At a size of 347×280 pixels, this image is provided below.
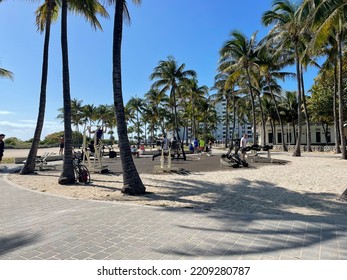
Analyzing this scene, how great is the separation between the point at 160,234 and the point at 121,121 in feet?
13.3

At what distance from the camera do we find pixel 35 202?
6.69 metres

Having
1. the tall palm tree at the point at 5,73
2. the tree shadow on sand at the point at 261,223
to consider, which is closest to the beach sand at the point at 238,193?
the tree shadow on sand at the point at 261,223

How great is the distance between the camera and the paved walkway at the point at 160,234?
140 inches

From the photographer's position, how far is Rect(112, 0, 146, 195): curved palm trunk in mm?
7609

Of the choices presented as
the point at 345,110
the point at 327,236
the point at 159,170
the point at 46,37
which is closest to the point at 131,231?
the point at 327,236

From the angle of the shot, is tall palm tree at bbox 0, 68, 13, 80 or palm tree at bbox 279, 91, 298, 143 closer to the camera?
tall palm tree at bbox 0, 68, 13, 80

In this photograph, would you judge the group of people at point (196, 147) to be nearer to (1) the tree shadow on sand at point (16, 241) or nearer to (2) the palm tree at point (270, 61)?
(2) the palm tree at point (270, 61)

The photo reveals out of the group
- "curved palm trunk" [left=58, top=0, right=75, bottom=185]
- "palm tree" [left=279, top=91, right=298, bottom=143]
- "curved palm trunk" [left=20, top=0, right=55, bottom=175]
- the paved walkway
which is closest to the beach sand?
"curved palm trunk" [left=58, top=0, right=75, bottom=185]

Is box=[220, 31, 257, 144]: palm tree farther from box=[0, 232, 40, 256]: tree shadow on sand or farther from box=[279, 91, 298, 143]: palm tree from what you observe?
box=[0, 232, 40, 256]: tree shadow on sand

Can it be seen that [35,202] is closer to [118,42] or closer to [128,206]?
[128,206]

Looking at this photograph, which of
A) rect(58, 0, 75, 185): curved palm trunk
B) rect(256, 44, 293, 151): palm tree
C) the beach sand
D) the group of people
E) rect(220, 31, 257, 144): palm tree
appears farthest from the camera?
the group of people

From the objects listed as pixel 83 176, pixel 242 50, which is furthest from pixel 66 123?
pixel 242 50

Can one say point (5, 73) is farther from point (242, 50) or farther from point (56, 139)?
point (56, 139)

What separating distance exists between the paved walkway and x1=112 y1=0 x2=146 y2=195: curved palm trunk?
155cm
